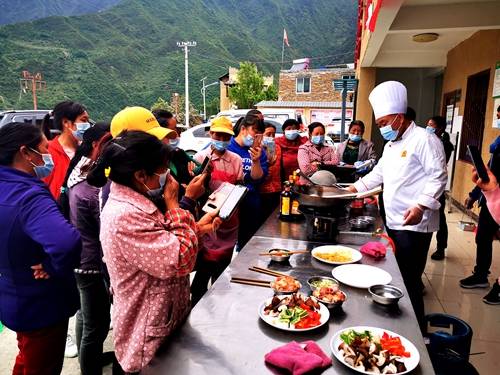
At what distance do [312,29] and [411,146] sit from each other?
338 feet

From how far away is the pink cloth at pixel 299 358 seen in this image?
1.17 metres

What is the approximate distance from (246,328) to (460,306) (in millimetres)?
2915

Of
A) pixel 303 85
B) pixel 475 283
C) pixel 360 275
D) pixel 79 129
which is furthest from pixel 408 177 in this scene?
pixel 303 85

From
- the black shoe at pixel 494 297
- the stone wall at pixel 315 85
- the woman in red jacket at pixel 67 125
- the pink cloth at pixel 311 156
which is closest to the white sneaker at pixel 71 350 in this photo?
the woman in red jacket at pixel 67 125

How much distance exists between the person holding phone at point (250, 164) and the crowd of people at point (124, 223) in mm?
248

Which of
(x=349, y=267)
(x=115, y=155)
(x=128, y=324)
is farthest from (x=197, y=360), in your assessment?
(x=349, y=267)

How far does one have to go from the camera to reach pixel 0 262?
166 centimetres

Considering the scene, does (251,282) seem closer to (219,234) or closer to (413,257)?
(219,234)

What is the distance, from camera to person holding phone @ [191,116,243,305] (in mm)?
2814

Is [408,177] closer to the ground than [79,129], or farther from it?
closer to the ground

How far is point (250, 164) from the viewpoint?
340 cm

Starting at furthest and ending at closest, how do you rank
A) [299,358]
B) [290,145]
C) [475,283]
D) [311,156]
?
1. [290,145]
2. [311,156]
3. [475,283]
4. [299,358]

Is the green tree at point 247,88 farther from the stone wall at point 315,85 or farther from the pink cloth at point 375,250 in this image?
the pink cloth at point 375,250

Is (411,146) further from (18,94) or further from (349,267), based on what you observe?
(18,94)
